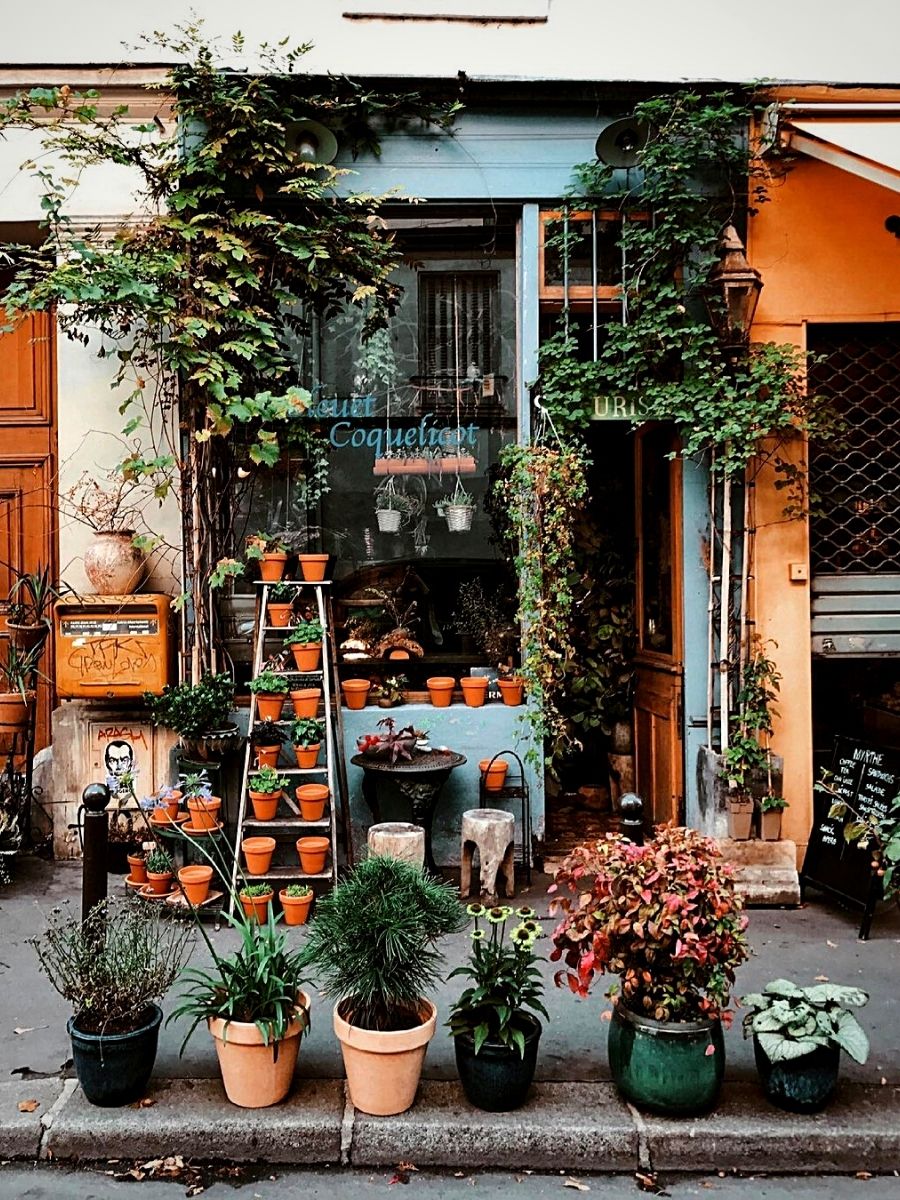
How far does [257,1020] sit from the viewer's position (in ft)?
12.8

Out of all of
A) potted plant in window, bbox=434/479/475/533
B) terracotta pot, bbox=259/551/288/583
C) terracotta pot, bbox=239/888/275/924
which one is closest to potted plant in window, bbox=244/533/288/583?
terracotta pot, bbox=259/551/288/583

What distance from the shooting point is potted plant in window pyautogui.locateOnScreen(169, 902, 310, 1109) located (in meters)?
3.91

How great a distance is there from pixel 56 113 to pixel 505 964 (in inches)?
269

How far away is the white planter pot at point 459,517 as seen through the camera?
7711 millimetres

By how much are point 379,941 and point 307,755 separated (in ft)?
9.51

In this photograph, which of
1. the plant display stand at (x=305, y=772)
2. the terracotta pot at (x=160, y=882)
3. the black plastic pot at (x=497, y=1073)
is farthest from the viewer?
the plant display stand at (x=305, y=772)

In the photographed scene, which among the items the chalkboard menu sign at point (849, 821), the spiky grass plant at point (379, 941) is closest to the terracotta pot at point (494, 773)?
the chalkboard menu sign at point (849, 821)

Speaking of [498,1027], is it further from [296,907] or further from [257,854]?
[257,854]

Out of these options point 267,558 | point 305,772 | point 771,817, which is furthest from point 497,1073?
point 267,558

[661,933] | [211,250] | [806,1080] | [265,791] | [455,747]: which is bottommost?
[806,1080]

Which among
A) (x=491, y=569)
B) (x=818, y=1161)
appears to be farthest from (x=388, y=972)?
(x=491, y=569)

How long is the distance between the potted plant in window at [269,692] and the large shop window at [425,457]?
0.96 metres

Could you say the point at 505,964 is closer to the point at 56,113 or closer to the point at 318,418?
the point at 318,418

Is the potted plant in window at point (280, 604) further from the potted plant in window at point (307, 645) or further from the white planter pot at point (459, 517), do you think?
the white planter pot at point (459, 517)
